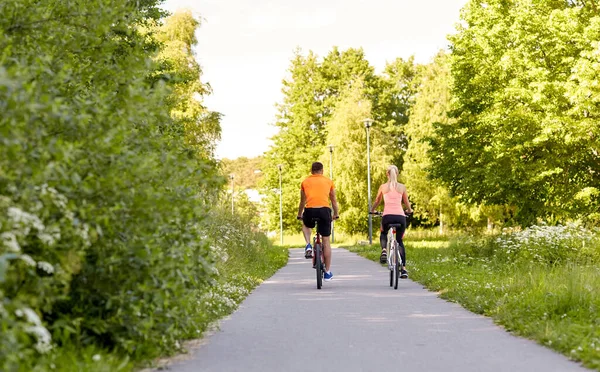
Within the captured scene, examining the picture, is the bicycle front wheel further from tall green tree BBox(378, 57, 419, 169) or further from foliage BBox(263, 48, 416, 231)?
foliage BBox(263, 48, 416, 231)

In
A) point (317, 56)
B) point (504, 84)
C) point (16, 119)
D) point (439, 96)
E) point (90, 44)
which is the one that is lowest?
point (16, 119)

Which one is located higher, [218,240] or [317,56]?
[317,56]

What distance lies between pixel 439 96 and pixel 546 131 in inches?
1263

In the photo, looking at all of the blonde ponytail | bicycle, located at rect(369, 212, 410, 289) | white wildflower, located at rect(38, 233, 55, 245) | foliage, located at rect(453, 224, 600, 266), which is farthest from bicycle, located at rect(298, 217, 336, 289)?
white wildflower, located at rect(38, 233, 55, 245)

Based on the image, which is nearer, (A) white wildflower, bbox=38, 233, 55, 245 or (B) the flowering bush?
(A) white wildflower, bbox=38, 233, 55, 245

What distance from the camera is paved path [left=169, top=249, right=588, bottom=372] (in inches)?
260

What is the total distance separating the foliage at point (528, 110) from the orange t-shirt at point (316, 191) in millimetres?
11609

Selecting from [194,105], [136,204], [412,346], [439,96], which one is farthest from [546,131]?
[439,96]

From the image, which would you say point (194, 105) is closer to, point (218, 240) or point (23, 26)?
point (218, 240)

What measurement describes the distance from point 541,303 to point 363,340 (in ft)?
8.90

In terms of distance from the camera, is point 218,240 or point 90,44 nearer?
point 90,44

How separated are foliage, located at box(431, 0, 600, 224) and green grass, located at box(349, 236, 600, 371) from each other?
34.9 feet

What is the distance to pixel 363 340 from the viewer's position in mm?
7965

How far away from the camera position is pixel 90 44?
7.86 m
